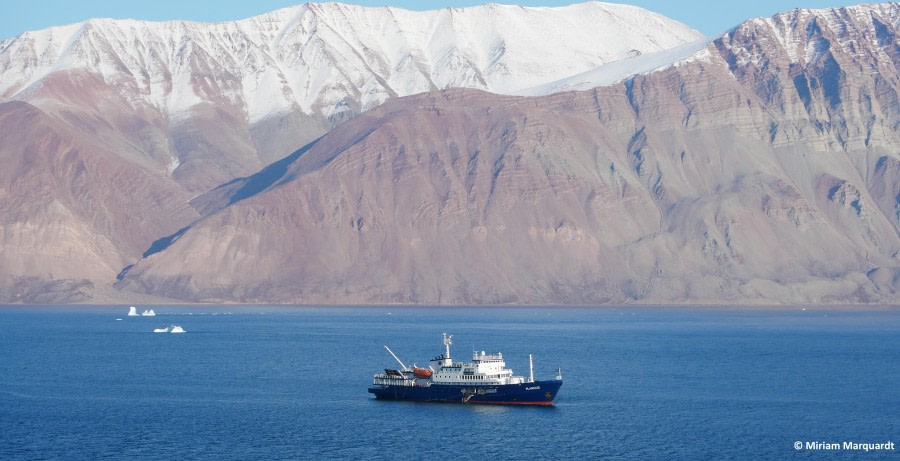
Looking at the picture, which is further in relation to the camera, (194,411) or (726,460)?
(194,411)

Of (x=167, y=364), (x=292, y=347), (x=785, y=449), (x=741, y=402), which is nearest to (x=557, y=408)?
(x=741, y=402)

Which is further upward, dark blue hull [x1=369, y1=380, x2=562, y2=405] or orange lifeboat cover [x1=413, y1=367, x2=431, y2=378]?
orange lifeboat cover [x1=413, y1=367, x2=431, y2=378]

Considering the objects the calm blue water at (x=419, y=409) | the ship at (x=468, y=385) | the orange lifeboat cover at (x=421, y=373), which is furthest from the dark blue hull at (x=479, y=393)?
the calm blue water at (x=419, y=409)

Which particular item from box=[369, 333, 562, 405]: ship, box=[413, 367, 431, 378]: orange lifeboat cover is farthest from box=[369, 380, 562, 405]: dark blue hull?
box=[413, 367, 431, 378]: orange lifeboat cover

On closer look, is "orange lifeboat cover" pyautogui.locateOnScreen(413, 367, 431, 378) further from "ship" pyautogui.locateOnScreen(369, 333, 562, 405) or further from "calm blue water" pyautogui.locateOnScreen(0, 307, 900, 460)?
"calm blue water" pyautogui.locateOnScreen(0, 307, 900, 460)

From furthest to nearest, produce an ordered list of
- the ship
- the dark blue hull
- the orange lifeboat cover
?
the orange lifeboat cover < the ship < the dark blue hull

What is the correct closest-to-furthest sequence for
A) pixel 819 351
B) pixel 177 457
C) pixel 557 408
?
pixel 177 457 < pixel 557 408 < pixel 819 351

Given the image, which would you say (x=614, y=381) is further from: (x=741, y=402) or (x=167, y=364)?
(x=167, y=364)

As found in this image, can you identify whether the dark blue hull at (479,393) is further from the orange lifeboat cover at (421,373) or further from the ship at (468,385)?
the orange lifeboat cover at (421,373)
